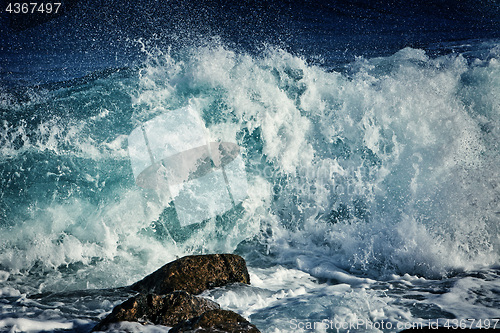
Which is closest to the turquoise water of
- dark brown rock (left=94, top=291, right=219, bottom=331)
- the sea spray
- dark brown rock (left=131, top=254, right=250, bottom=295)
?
the sea spray

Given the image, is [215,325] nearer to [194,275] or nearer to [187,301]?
[187,301]

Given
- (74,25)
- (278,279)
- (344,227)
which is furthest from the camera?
(74,25)

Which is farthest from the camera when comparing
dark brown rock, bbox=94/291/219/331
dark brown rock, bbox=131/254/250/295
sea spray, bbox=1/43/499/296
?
sea spray, bbox=1/43/499/296

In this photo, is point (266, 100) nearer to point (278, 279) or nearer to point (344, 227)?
point (344, 227)

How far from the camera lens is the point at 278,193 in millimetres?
5891

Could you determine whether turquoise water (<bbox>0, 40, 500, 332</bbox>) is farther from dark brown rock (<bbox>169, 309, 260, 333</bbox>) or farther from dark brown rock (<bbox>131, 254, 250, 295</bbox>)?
dark brown rock (<bbox>169, 309, 260, 333</bbox>)

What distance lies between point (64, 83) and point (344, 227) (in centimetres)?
786

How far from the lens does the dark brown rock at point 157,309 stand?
256cm

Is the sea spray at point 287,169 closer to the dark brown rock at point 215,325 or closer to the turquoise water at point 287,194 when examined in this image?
the turquoise water at point 287,194

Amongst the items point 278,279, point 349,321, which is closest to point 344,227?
point 278,279

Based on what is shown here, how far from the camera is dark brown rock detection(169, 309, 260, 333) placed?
2.33m

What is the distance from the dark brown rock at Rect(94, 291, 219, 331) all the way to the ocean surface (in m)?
0.11

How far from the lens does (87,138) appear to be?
5.66m

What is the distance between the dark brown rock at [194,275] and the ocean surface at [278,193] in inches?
5.1
